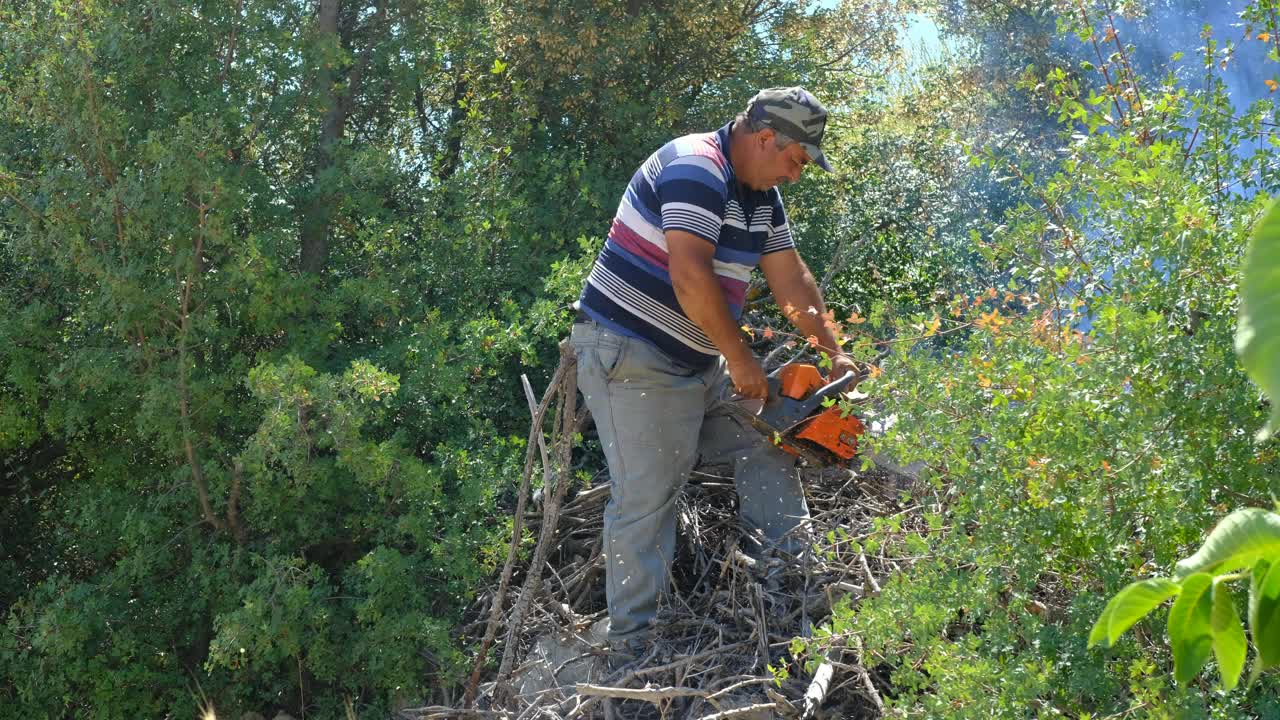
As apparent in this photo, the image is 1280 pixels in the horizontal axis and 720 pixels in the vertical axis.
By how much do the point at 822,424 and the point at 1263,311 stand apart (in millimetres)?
3737

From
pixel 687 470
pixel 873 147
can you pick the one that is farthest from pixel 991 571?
pixel 873 147

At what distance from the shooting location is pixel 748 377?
441 cm

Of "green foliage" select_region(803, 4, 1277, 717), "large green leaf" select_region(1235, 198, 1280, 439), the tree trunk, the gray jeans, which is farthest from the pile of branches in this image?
"large green leaf" select_region(1235, 198, 1280, 439)

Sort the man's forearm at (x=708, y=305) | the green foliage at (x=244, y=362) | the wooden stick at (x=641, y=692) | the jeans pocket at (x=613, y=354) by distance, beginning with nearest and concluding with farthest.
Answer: the wooden stick at (x=641, y=692)
the man's forearm at (x=708, y=305)
the jeans pocket at (x=613, y=354)
the green foliage at (x=244, y=362)

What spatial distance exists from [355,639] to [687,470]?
1705 millimetres

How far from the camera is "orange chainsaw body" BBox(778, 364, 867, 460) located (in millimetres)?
4430

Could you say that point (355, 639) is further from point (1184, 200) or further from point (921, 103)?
point (921, 103)

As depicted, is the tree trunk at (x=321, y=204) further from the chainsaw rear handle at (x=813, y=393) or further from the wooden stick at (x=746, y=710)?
the wooden stick at (x=746, y=710)

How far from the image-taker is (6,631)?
5555 millimetres

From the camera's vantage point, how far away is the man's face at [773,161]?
4430 mm

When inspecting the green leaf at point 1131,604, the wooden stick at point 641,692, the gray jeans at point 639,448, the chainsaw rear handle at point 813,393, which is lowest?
the wooden stick at point 641,692

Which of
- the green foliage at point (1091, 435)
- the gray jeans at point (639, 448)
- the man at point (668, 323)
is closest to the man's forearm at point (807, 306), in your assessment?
the man at point (668, 323)

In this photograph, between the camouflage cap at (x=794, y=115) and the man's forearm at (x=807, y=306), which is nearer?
the camouflage cap at (x=794, y=115)

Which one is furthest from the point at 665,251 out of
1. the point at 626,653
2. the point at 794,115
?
the point at 626,653
